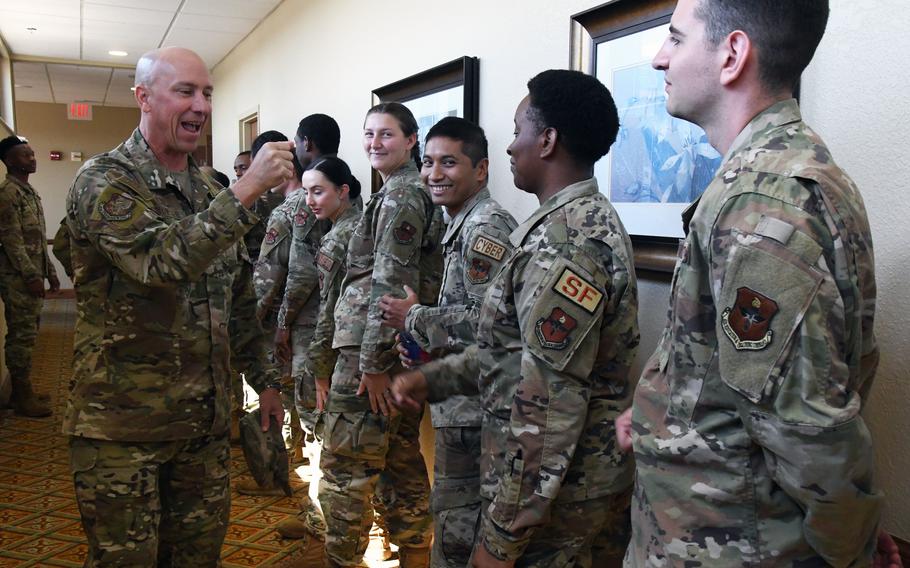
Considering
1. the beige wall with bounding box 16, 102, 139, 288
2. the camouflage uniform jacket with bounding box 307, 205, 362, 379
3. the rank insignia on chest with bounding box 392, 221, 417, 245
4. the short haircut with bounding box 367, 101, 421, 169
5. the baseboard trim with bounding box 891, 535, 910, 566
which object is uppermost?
the beige wall with bounding box 16, 102, 139, 288

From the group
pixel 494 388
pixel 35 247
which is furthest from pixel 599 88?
pixel 35 247

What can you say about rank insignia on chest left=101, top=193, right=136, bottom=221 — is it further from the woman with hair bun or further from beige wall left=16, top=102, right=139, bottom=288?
beige wall left=16, top=102, right=139, bottom=288

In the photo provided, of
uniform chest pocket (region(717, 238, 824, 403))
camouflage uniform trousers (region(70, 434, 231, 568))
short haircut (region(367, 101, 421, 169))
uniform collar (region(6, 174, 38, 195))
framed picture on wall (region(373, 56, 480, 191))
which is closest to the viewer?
uniform chest pocket (region(717, 238, 824, 403))

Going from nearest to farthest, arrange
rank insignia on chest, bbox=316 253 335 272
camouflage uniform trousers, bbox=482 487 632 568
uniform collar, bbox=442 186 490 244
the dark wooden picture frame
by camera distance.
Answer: camouflage uniform trousers, bbox=482 487 632 568, the dark wooden picture frame, uniform collar, bbox=442 186 490 244, rank insignia on chest, bbox=316 253 335 272

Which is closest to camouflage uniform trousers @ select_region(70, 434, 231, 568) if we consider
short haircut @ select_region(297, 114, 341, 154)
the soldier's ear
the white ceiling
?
the soldier's ear

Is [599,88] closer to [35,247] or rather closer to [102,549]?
[102,549]

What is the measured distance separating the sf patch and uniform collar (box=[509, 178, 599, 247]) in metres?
0.62

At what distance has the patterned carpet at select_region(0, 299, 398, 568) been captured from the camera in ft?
8.94

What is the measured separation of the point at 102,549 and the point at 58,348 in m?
6.27

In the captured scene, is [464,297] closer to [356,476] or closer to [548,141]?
[548,141]

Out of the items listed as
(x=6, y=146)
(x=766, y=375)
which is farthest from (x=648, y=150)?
(x=6, y=146)

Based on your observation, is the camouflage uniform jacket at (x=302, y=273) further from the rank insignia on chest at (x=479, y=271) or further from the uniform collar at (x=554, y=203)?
the uniform collar at (x=554, y=203)

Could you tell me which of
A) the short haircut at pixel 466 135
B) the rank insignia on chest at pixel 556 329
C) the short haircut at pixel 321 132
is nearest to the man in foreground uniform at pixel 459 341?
the short haircut at pixel 466 135

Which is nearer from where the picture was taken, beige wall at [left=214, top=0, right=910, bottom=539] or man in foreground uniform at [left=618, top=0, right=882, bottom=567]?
man in foreground uniform at [left=618, top=0, right=882, bottom=567]
